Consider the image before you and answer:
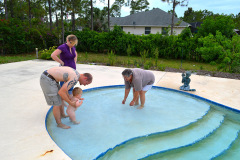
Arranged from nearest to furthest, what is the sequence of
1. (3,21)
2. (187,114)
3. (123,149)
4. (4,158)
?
(4,158) < (123,149) < (187,114) < (3,21)

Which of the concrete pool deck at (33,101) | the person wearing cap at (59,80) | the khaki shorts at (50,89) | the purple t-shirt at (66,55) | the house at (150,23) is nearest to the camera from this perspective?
the concrete pool deck at (33,101)

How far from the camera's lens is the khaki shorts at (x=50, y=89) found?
2733mm

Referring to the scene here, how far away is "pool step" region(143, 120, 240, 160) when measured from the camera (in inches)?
110

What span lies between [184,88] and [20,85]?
4801 mm

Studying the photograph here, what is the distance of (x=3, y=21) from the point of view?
39.1ft

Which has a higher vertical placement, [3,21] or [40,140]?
[3,21]

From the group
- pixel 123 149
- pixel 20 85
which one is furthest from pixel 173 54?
pixel 123 149

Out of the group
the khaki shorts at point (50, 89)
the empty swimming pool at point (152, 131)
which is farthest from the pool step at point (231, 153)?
the khaki shorts at point (50, 89)

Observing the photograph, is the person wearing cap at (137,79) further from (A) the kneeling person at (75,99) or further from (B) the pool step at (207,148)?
(B) the pool step at (207,148)

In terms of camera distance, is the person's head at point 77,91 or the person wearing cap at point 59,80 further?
the person's head at point 77,91

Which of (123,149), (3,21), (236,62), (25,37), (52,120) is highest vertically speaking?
(3,21)

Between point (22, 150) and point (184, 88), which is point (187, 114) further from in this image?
point (22, 150)

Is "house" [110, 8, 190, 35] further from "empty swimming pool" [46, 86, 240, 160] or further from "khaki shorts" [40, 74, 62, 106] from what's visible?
"khaki shorts" [40, 74, 62, 106]

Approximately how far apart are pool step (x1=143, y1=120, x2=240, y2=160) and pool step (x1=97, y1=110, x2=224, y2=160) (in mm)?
73
